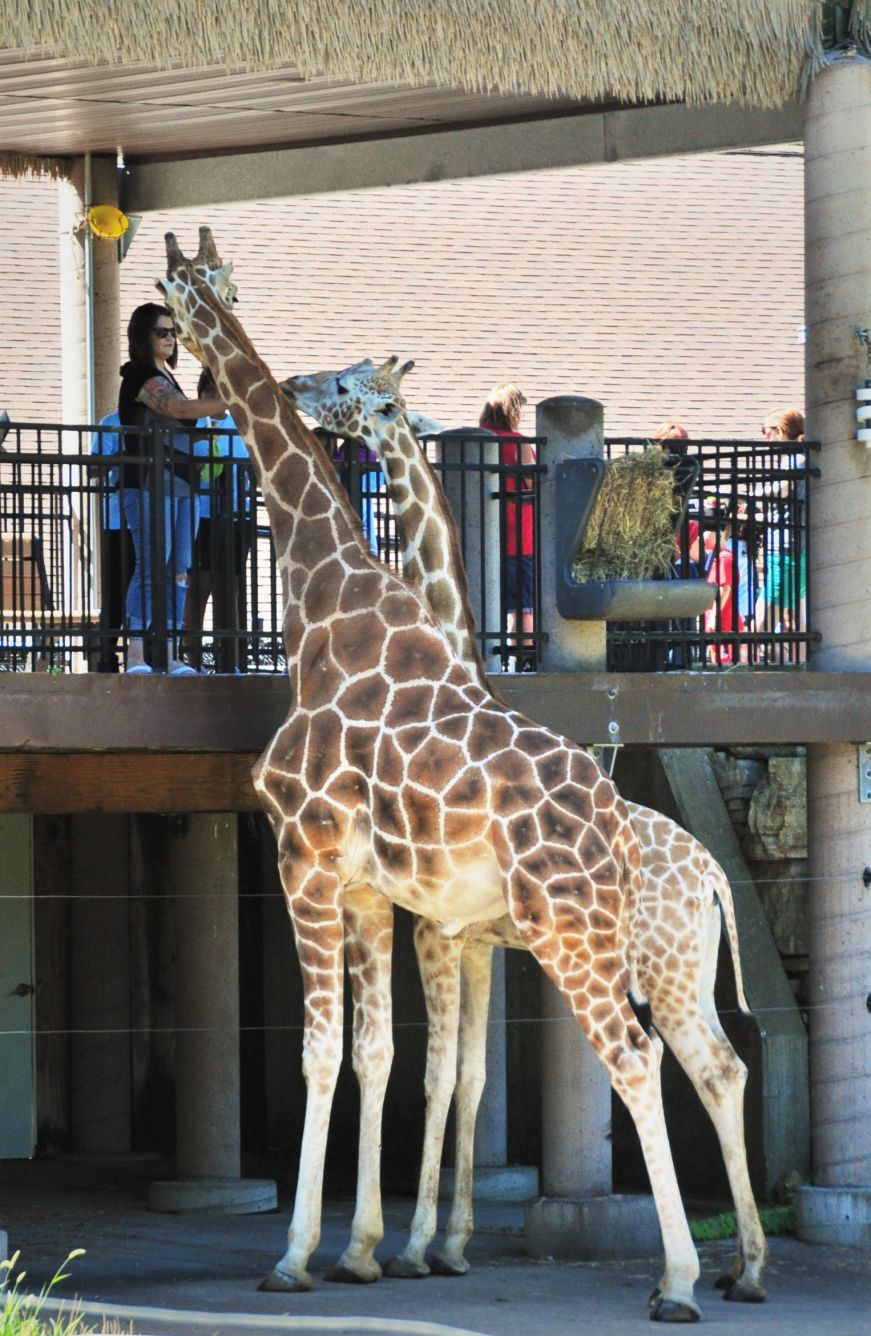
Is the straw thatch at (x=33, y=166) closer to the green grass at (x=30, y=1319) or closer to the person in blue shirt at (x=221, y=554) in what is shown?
the person in blue shirt at (x=221, y=554)

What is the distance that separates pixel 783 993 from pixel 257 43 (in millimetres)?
6231

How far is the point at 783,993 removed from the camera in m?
13.9

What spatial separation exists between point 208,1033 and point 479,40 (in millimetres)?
5572

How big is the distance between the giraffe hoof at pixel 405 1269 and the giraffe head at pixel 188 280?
13.5 feet

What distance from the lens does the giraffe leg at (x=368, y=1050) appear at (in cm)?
1043

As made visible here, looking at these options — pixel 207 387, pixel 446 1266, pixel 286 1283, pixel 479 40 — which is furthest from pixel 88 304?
pixel 286 1283

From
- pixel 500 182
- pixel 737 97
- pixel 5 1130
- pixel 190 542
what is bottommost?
pixel 5 1130

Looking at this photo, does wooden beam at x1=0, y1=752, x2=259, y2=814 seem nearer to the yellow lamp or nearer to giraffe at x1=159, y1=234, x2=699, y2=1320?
giraffe at x1=159, y1=234, x2=699, y2=1320

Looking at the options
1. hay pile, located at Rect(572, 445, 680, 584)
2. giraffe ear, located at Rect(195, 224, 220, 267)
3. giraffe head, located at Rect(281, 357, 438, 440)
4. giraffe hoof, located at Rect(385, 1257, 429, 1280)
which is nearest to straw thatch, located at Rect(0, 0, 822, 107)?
giraffe ear, located at Rect(195, 224, 220, 267)

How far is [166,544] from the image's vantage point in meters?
11.0

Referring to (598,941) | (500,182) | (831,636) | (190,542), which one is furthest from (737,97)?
(500,182)

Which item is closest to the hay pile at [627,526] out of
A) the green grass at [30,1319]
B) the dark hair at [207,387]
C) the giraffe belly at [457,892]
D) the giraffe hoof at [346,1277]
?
the giraffe belly at [457,892]

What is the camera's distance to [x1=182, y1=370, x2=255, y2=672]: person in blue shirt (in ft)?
35.8

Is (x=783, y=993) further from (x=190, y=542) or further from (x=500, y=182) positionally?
(x=500, y=182)
